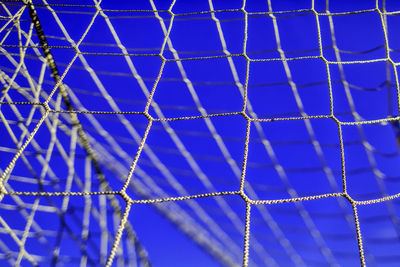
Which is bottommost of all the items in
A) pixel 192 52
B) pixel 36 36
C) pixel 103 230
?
pixel 103 230

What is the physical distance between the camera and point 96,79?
1.90 m

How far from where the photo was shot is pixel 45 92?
1.84m

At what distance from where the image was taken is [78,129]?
1812 mm

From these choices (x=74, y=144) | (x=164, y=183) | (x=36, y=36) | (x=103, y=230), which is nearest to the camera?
(x=36, y=36)

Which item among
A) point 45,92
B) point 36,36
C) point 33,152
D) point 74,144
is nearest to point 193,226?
point 74,144

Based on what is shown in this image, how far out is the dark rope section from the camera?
60.8 inches

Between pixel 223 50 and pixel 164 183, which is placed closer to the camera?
pixel 223 50

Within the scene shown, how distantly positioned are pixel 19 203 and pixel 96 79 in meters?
0.80

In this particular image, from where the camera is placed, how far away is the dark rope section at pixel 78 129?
5.07ft

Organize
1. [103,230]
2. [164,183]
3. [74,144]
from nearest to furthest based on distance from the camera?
[74,144], [103,230], [164,183]

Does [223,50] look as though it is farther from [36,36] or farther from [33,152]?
[33,152]

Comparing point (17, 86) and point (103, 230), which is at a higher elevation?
point (17, 86)

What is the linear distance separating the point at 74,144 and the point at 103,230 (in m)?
0.57

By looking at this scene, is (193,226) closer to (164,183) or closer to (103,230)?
(164,183)
